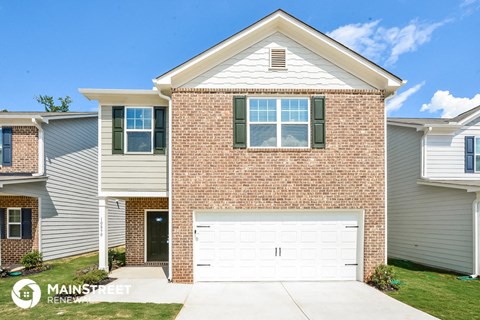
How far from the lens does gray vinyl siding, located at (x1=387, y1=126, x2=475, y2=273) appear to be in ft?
39.5

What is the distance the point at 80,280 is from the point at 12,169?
23.6 ft

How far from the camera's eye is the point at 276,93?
1040 cm

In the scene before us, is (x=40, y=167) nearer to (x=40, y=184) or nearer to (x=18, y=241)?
(x=40, y=184)

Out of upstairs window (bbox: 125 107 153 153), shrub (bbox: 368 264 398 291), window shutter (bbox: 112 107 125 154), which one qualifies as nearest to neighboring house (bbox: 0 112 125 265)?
window shutter (bbox: 112 107 125 154)

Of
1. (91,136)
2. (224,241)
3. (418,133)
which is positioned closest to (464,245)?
(418,133)

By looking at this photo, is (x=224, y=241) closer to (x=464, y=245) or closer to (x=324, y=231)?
(x=324, y=231)

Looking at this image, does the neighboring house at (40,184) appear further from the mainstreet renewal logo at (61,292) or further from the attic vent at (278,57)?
the attic vent at (278,57)

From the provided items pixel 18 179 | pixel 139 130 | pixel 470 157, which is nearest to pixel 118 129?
pixel 139 130

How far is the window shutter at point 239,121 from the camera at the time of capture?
10.2 m

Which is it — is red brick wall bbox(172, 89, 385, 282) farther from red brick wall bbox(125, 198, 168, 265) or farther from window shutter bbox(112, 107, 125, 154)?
red brick wall bbox(125, 198, 168, 265)

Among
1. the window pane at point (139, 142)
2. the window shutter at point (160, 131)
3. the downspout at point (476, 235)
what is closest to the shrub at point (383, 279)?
the downspout at point (476, 235)

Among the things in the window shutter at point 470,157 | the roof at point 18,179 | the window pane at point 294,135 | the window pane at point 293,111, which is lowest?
the roof at point 18,179

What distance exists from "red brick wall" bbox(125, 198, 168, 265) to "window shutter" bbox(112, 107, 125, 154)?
9.89ft

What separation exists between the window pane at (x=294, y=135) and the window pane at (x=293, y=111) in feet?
0.73
